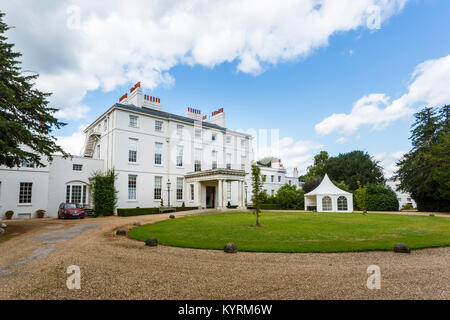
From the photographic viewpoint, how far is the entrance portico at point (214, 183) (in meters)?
26.4

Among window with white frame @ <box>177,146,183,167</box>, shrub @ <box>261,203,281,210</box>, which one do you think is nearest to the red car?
window with white frame @ <box>177,146,183,167</box>

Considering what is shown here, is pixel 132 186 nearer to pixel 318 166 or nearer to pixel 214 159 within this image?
pixel 214 159

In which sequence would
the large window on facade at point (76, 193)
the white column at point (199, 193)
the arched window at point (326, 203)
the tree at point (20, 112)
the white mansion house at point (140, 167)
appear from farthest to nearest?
the white column at point (199, 193) → the arched window at point (326, 203) → the large window on facade at point (76, 193) → the white mansion house at point (140, 167) → the tree at point (20, 112)

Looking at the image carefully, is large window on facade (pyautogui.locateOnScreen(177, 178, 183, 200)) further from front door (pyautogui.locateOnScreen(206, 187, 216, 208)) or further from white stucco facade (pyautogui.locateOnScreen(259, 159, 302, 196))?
white stucco facade (pyautogui.locateOnScreen(259, 159, 302, 196))

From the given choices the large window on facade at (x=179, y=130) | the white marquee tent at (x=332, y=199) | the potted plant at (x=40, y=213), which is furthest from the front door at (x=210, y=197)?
the potted plant at (x=40, y=213)

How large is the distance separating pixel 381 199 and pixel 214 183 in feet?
65.9

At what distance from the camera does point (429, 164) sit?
27.0 meters

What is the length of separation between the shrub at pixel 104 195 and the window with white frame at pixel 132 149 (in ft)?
9.73

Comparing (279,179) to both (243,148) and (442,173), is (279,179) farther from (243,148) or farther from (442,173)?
(442,173)

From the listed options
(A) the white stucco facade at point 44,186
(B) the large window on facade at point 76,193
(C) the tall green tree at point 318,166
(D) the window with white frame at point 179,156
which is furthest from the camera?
(C) the tall green tree at point 318,166

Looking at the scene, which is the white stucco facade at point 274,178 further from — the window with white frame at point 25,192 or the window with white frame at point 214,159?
the window with white frame at point 25,192

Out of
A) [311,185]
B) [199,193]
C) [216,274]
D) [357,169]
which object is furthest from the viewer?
[357,169]

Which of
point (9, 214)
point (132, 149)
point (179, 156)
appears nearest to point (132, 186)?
point (132, 149)
